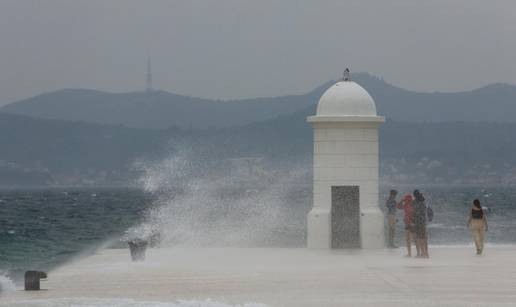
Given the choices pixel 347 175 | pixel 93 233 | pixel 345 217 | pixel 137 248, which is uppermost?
pixel 347 175

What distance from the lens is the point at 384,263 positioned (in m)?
24.4

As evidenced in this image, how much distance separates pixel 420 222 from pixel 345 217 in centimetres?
364

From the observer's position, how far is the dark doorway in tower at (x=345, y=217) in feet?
95.2

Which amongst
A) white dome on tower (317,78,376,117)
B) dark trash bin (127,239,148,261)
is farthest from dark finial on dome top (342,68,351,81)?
dark trash bin (127,239,148,261)

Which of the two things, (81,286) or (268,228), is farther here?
(268,228)

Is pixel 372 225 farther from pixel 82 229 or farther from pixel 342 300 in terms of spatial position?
pixel 82 229

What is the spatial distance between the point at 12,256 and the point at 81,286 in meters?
34.9

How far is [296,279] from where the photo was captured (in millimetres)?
21172

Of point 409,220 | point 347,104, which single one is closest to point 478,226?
point 409,220

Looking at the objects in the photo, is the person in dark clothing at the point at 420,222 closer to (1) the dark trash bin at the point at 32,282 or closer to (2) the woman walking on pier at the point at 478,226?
(2) the woman walking on pier at the point at 478,226

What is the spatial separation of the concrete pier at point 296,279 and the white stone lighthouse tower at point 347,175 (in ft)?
3.66

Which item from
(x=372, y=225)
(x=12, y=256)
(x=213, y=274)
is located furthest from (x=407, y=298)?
(x=12, y=256)

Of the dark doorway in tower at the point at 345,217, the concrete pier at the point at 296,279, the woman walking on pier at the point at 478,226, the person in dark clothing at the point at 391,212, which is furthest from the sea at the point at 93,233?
the woman walking on pier at the point at 478,226

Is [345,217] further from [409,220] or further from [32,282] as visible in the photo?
[32,282]
